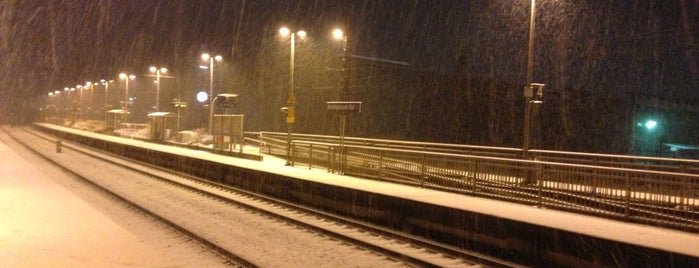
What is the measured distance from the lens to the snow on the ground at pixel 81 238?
30.6 ft

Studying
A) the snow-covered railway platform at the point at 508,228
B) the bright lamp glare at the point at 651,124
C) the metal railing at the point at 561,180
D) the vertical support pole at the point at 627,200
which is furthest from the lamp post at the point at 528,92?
the bright lamp glare at the point at 651,124

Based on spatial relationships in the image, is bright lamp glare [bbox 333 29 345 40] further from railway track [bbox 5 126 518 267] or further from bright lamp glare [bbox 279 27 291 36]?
railway track [bbox 5 126 518 267]

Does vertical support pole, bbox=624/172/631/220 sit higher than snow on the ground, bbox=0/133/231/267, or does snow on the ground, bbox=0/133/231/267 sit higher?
vertical support pole, bbox=624/172/631/220

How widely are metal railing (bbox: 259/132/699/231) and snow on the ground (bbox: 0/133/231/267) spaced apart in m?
7.42

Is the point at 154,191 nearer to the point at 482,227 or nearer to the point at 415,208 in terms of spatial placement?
the point at 415,208

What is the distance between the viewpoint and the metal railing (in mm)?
11344

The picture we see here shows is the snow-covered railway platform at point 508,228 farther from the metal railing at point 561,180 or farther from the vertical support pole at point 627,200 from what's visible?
the metal railing at point 561,180

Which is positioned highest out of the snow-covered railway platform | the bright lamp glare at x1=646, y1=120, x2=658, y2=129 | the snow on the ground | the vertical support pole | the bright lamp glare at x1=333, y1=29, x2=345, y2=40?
the bright lamp glare at x1=333, y1=29, x2=345, y2=40

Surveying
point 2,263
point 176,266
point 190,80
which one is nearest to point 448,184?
point 176,266

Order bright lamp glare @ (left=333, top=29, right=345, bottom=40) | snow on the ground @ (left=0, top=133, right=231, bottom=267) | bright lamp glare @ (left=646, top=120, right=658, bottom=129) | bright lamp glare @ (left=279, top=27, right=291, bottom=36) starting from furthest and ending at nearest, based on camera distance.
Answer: bright lamp glare @ (left=646, top=120, right=658, bottom=129), bright lamp glare @ (left=279, top=27, right=291, bottom=36), bright lamp glare @ (left=333, top=29, right=345, bottom=40), snow on the ground @ (left=0, top=133, right=231, bottom=267)

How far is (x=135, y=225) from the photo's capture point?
510 inches

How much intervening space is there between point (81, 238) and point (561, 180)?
9554 mm

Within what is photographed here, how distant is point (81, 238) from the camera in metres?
11.0

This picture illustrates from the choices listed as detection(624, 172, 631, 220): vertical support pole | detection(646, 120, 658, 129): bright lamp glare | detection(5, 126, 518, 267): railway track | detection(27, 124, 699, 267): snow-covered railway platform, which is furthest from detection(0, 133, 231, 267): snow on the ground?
detection(646, 120, 658, 129): bright lamp glare
